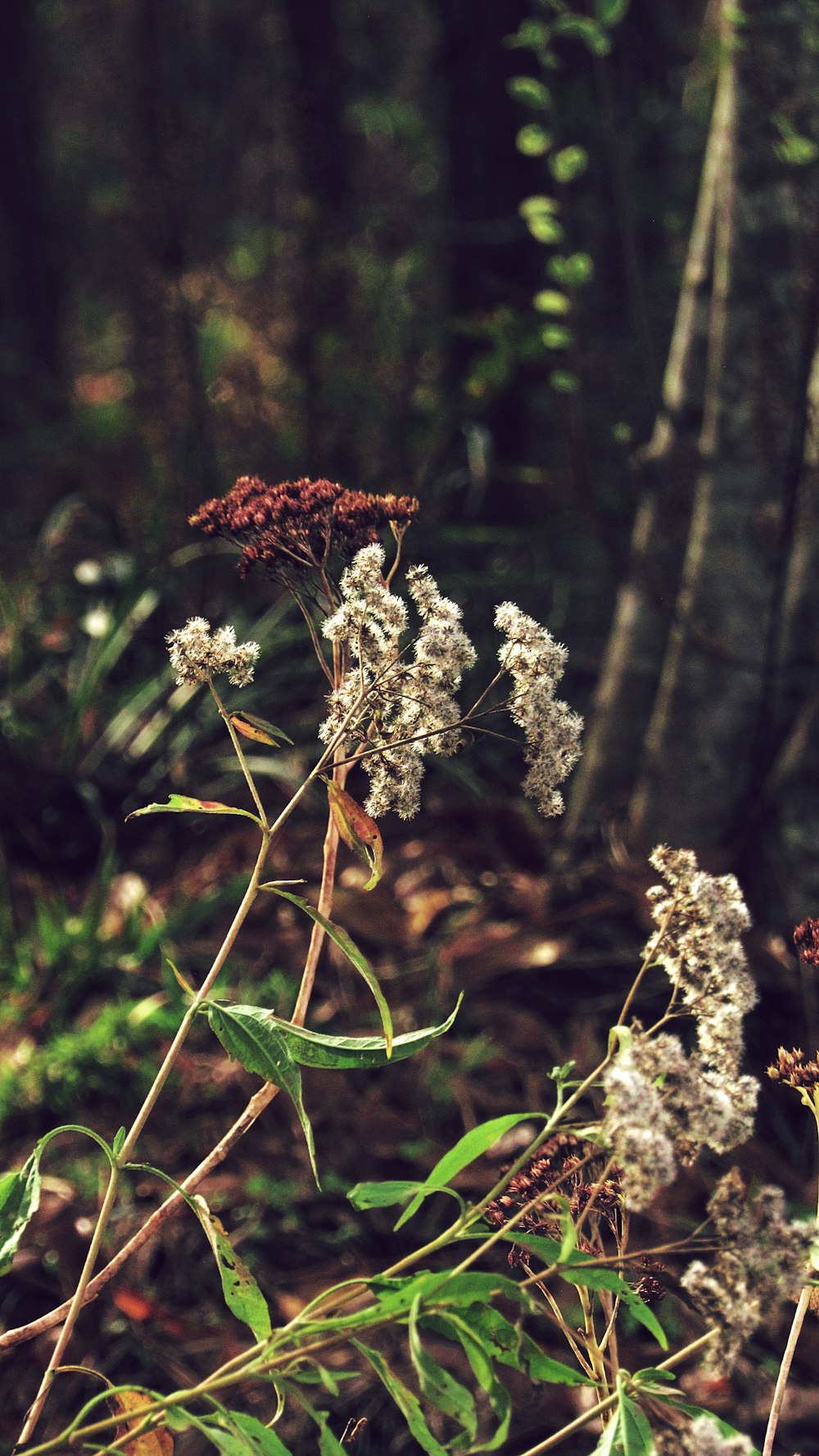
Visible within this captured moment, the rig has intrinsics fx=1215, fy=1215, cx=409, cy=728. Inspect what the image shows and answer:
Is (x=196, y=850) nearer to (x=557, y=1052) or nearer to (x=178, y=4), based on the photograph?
(x=557, y=1052)

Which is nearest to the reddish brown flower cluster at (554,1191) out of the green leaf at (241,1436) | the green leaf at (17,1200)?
the green leaf at (241,1436)

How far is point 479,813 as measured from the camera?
2717mm

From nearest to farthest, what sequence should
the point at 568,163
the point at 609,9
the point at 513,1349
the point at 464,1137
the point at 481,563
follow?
the point at 513,1349, the point at 464,1137, the point at 609,9, the point at 568,163, the point at 481,563

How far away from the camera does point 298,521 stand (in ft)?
3.57

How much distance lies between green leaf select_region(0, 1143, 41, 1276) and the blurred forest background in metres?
0.82

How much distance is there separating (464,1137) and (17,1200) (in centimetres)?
39

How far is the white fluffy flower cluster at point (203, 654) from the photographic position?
3.38ft

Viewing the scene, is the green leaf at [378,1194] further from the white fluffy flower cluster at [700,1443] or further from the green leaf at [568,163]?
the green leaf at [568,163]

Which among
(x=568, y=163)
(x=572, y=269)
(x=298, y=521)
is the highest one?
(x=568, y=163)

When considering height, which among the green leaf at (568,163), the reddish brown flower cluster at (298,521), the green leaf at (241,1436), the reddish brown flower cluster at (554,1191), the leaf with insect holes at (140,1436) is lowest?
the leaf with insect holes at (140,1436)

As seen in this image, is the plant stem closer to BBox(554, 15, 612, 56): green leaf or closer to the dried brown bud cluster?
the dried brown bud cluster

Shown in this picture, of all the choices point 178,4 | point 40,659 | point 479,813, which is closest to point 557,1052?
point 479,813

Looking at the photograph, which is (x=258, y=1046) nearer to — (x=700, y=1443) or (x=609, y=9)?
(x=700, y=1443)

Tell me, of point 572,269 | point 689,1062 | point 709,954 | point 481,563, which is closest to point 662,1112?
point 689,1062
